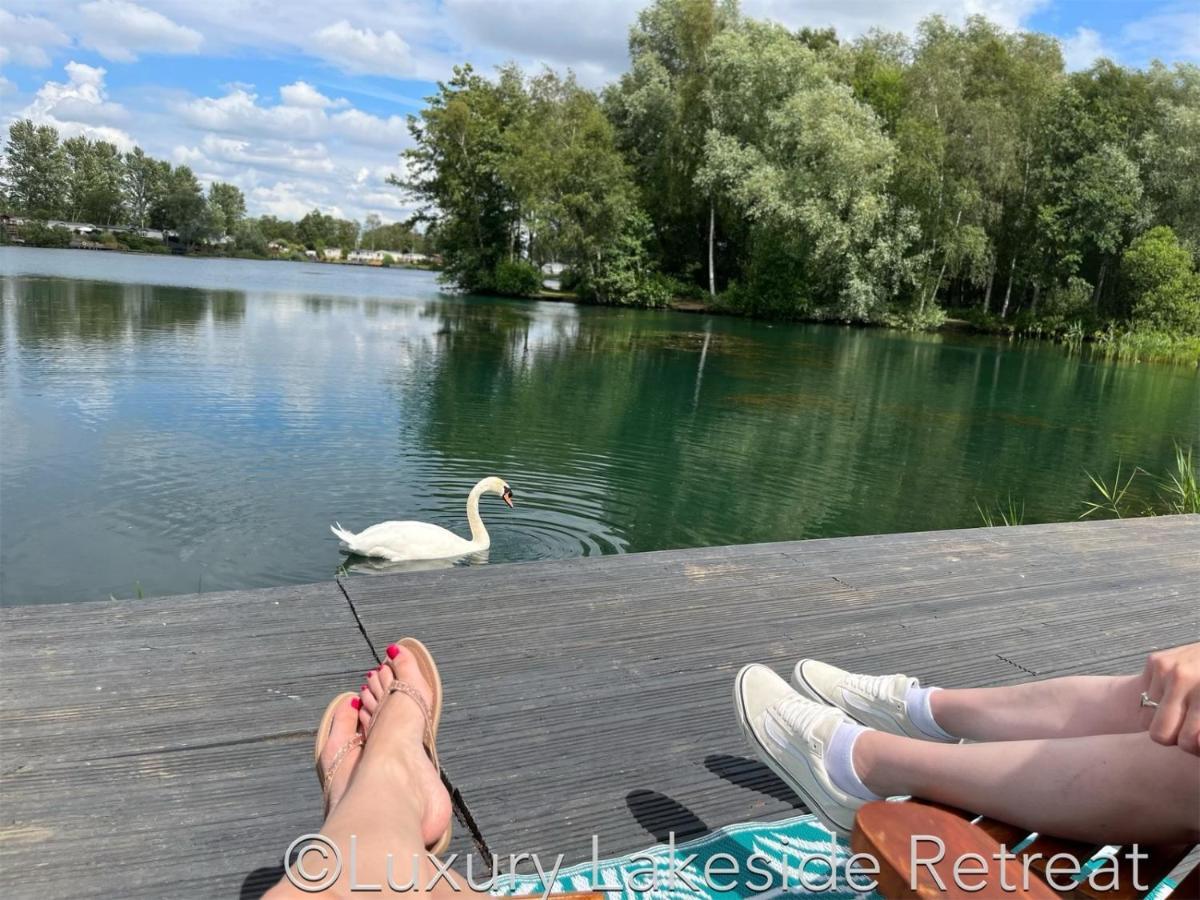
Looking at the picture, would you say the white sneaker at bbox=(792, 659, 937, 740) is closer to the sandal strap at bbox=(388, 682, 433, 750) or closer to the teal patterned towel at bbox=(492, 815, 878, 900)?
the teal patterned towel at bbox=(492, 815, 878, 900)

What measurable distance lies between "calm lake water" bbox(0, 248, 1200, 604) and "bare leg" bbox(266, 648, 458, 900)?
15.1 feet

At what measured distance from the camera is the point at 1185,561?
168 inches

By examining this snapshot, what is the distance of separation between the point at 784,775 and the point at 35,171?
64.0 m

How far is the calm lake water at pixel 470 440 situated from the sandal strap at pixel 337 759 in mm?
4667

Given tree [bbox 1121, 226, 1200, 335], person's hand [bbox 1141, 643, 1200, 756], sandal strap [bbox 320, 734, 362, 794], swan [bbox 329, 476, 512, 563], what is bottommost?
swan [bbox 329, 476, 512, 563]

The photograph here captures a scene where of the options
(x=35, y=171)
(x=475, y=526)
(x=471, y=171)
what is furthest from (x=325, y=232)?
(x=475, y=526)

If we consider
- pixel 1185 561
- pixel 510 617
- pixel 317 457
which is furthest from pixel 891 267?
pixel 510 617

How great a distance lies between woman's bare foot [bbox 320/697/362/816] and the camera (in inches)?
63.7

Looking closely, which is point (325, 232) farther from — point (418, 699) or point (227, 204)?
point (418, 699)

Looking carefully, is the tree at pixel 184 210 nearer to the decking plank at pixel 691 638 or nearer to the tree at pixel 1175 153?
the tree at pixel 1175 153

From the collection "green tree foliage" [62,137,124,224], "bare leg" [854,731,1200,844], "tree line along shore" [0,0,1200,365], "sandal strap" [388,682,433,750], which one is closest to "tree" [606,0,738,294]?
"tree line along shore" [0,0,1200,365]

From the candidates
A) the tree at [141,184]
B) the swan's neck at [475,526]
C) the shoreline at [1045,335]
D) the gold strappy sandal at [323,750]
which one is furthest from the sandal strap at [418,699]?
the tree at [141,184]

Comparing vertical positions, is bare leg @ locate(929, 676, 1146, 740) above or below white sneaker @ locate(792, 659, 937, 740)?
above

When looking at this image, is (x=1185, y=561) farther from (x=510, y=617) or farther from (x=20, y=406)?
(x=20, y=406)
